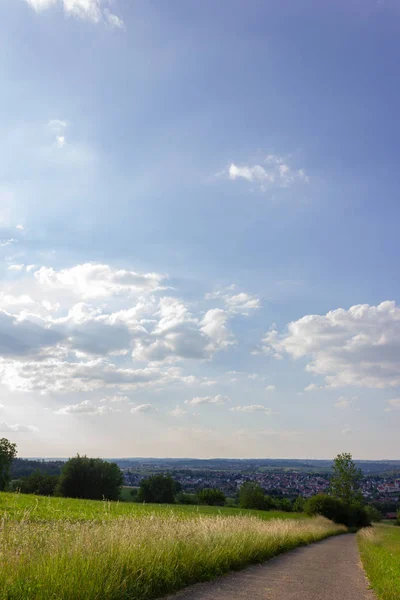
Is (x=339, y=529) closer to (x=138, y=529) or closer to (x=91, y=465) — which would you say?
(x=91, y=465)

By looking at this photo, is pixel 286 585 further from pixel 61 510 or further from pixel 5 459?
pixel 5 459

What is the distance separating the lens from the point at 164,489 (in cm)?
8856

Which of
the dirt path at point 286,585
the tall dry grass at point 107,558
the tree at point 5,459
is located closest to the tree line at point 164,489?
the tree at point 5,459

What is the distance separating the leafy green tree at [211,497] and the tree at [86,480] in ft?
A: 51.5

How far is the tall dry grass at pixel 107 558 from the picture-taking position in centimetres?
692

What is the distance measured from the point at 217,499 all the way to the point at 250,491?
8323mm

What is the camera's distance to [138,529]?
10422 mm

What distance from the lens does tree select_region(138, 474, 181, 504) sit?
87312 millimetres

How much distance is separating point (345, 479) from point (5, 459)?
60863mm

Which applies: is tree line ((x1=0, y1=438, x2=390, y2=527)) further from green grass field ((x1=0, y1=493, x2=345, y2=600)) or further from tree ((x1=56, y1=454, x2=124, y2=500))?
green grass field ((x1=0, y1=493, x2=345, y2=600))

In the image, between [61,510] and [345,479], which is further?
[345,479]

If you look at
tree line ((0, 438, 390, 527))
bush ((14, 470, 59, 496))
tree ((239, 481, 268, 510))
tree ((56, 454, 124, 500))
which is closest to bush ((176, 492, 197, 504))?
tree line ((0, 438, 390, 527))

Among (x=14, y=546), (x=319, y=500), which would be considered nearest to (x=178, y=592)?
(x=14, y=546)

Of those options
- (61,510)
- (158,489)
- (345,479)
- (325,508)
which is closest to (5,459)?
(158,489)
